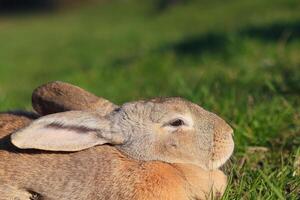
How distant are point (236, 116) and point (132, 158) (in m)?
1.58

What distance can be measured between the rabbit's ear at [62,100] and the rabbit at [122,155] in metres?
0.32

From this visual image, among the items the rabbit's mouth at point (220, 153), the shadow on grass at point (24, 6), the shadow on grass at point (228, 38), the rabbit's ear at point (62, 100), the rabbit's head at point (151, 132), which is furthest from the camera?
the shadow on grass at point (24, 6)

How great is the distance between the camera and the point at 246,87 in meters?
6.50

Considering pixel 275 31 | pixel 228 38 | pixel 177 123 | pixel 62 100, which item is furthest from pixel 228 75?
pixel 275 31

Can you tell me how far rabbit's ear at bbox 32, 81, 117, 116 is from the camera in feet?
14.7

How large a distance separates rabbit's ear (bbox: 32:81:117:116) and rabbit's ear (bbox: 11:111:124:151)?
1.42 feet

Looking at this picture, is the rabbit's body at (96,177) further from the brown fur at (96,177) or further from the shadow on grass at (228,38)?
the shadow on grass at (228,38)

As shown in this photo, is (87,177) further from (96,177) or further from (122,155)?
(122,155)

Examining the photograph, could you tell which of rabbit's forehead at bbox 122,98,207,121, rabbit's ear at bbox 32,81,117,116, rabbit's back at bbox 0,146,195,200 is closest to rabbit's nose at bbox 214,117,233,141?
rabbit's forehead at bbox 122,98,207,121

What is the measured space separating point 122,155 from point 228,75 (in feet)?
11.2

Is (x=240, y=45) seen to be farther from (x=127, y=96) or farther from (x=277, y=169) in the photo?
(x=277, y=169)

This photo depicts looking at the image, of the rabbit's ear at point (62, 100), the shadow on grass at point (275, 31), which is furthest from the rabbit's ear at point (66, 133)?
the shadow on grass at point (275, 31)

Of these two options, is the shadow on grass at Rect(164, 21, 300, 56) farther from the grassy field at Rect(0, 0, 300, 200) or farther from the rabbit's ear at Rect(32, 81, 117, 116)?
the rabbit's ear at Rect(32, 81, 117, 116)

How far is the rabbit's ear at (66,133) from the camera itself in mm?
3768
